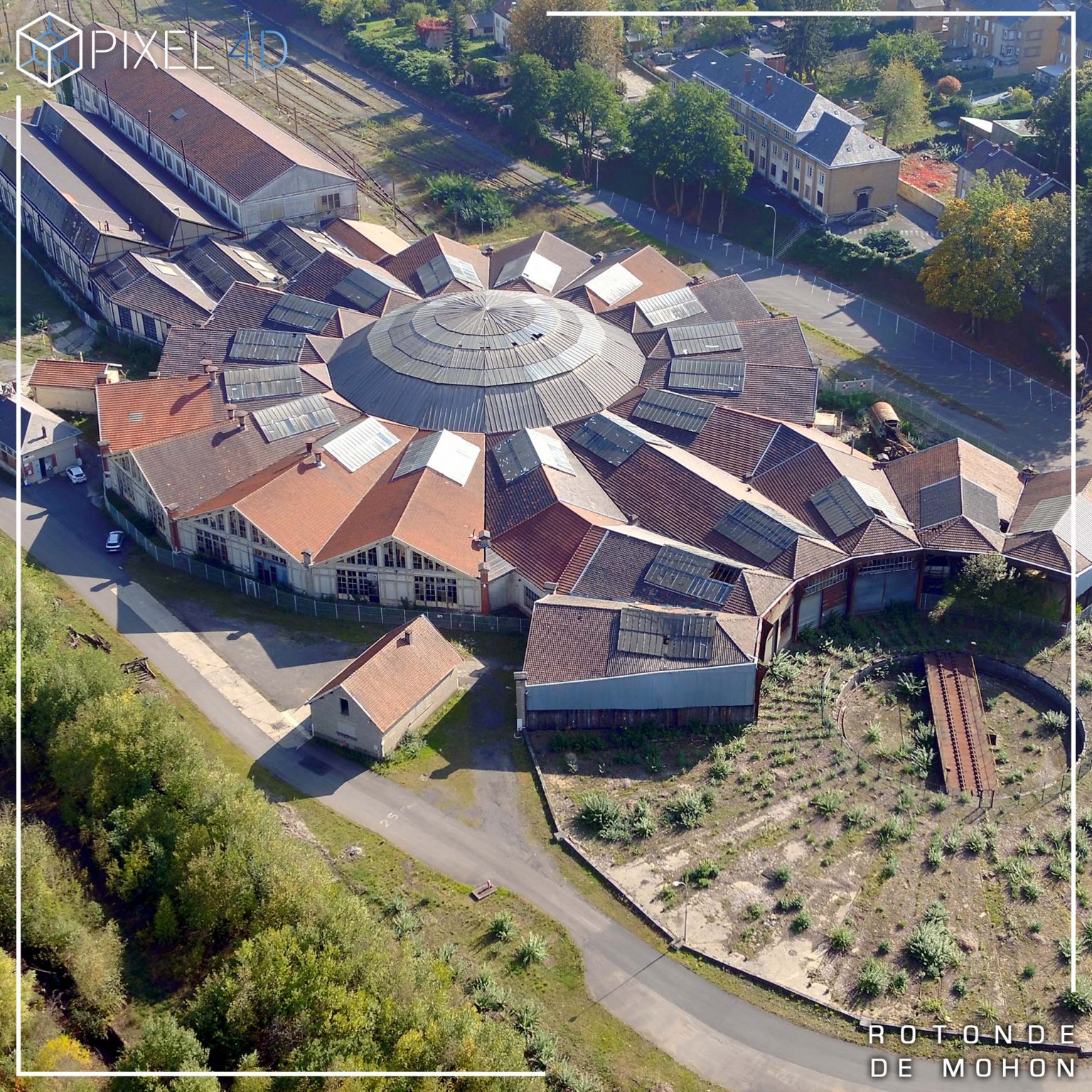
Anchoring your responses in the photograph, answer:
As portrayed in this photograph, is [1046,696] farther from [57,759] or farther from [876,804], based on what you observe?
[57,759]

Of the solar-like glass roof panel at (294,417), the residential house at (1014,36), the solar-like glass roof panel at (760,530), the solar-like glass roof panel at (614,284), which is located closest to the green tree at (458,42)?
the residential house at (1014,36)

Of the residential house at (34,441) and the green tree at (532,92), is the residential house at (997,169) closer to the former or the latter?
the green tree at (532,92)

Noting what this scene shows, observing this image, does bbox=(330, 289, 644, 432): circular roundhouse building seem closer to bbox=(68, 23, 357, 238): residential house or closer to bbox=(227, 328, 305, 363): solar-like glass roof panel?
bbox=(227, 328, 305, 363): solar-like glass roof panel

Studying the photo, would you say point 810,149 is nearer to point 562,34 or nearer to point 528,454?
point 562,34

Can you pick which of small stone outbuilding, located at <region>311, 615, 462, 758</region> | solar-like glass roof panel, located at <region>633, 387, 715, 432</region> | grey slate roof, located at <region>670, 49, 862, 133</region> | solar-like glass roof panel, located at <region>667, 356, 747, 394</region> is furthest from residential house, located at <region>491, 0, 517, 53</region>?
small stone outbuilding, located at <region>311, 615, 462, 758</region>

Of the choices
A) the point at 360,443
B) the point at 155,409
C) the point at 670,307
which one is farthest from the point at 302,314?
the point at 670,307

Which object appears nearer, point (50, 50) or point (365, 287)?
point (365, 287)
